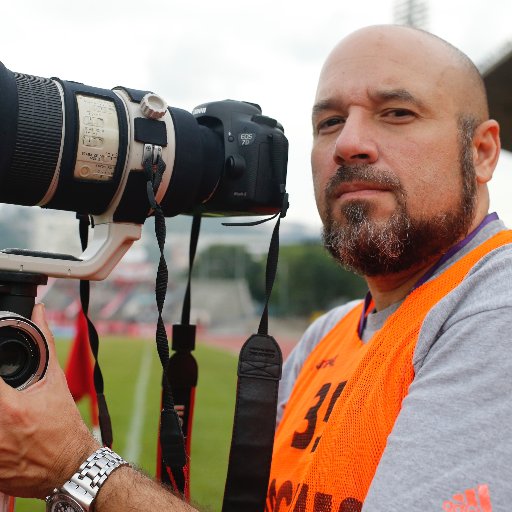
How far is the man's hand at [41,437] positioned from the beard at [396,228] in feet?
2.43

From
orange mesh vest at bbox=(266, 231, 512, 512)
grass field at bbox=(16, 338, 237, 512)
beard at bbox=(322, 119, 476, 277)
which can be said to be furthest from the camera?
→ grass field at bbox=(16, 338, 237, 512)

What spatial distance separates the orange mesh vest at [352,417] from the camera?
1.42 metres

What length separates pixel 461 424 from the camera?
120cm

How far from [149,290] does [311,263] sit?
20.2 metres

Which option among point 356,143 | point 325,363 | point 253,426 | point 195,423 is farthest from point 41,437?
point 195,423

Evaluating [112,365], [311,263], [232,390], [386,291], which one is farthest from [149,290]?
[386,291]

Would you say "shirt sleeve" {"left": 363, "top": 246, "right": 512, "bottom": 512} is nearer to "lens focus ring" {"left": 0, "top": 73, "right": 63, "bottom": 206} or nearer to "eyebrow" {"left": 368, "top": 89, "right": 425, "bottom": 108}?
"eyebrow" {"left": 368, "top": 89, "right": 425, "bottom": 108}

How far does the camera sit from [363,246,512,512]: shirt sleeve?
1156 mm

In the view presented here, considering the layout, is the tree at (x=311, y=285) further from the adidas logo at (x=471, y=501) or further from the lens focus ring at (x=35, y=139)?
the adidas logo at (x=471, y=501)

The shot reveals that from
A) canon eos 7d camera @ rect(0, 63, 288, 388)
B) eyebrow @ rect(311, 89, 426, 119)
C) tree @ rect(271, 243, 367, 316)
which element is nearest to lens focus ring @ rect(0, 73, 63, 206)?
canon eos 7d camera @ rect(0, 63, 288, 388)

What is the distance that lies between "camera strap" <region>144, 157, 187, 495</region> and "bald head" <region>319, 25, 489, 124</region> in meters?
0.61

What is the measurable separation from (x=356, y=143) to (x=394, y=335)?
0.47m

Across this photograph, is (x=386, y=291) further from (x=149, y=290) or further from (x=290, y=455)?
(x=149, y=290)

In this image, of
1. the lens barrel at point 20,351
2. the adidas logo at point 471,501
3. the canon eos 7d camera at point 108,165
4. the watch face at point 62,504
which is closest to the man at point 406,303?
the adidas logo at point 471,501
